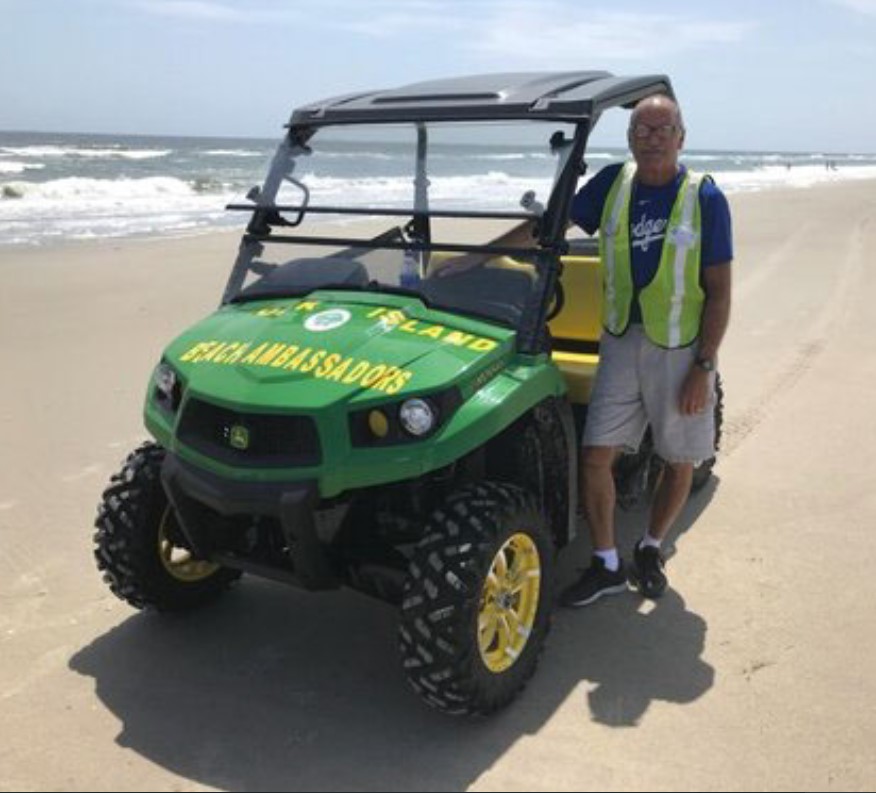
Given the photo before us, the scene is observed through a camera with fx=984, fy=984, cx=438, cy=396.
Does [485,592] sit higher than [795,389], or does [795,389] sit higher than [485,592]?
[485,592]

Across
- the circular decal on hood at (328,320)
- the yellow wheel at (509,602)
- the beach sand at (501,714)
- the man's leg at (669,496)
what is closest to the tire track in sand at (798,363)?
the beach sand at (501,714)

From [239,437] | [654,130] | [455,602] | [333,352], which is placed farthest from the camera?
[654,130]

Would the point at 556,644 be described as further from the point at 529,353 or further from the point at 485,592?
the point at 529,353

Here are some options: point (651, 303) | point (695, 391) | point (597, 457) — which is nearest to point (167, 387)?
point (597, 457)

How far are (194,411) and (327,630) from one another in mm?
1037

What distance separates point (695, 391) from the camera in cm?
345

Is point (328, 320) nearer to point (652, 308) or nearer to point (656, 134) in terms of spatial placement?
point (652, 308)

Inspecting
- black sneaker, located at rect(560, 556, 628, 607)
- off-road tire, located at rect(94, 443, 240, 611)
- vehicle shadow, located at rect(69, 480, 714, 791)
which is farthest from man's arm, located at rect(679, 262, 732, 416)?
off-road tire, located at rect(94, 443, 240, 611)

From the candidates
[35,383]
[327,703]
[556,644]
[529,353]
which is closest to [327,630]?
[327,703]

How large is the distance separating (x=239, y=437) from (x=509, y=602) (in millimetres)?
973

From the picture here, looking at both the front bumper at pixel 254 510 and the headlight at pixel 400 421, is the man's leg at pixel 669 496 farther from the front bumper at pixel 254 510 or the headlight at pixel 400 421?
the front bumper at pixel 254 510

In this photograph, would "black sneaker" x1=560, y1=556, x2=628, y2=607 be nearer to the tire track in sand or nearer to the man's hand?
the man's hand

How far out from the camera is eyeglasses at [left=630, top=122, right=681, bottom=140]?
332 centimetres

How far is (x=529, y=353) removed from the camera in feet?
10.4
